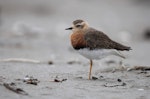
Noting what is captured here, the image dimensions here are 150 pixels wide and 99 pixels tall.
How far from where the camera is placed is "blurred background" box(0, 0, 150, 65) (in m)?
14.1

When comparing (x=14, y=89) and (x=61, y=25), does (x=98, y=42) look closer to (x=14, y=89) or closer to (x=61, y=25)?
(x=14, y=89)

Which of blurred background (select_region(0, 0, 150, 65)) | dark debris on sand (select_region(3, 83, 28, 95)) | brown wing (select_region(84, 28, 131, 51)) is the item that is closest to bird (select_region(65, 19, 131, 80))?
brown wing (select_region(84, 28, 131, 51))

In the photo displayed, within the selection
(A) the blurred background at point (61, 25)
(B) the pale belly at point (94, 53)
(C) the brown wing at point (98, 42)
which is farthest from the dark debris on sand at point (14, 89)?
(A) the blurred background at point (61, 25)

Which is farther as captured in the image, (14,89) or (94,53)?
(94,53)

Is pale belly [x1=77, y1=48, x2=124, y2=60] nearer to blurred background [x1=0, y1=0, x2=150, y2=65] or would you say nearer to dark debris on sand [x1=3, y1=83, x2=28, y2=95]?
dark debris on sand [x1=3, y1=83, x2=28, y2=95]

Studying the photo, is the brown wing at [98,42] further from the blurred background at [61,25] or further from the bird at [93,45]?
the blurred background at [61,25]

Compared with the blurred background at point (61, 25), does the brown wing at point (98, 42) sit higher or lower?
lower

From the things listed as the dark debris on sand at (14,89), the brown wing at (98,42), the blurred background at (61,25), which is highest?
the blurred background at (61,25)

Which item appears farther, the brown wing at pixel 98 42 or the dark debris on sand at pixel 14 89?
the brown wing at pixel 98 42

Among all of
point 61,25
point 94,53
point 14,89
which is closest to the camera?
point 14,89

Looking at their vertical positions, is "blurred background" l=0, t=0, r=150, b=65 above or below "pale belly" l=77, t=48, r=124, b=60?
above

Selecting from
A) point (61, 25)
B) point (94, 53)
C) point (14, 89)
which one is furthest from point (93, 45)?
point (61, 25)

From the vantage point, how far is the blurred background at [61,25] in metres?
14.1

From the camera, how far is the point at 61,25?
1792 centimetres
